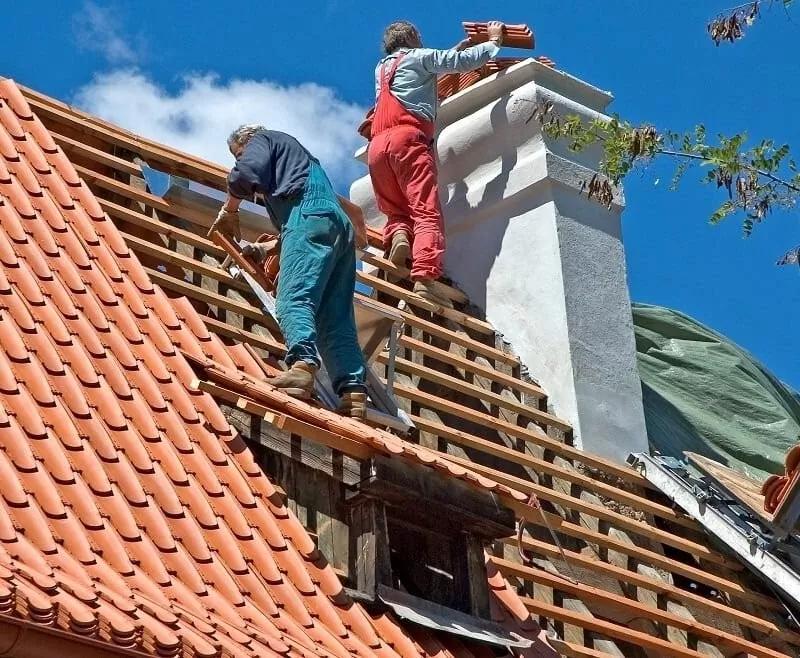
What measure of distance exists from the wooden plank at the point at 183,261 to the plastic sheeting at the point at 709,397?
3179mm

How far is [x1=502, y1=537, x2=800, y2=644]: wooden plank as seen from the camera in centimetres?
780

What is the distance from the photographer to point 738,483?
9.62 m

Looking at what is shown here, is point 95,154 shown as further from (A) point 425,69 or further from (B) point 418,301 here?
(A) point 425,69

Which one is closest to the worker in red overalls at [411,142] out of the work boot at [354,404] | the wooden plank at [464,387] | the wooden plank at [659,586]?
Answer: the wooden plank at [464,387]

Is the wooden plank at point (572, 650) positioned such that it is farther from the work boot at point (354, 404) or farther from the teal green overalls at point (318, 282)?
the teal green overalls at point (318, 282)

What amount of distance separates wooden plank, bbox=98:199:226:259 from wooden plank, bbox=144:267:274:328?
405 millimetres

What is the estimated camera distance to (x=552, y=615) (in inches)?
287

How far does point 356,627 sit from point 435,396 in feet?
9.86

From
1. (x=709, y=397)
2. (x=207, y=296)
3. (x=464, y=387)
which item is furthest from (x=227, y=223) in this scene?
(x=709, y=397)

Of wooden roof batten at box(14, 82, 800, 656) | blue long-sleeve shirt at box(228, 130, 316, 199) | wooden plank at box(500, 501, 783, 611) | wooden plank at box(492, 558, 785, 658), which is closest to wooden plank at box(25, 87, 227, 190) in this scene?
wooden roof batten at box(14, 82, 800, 656)

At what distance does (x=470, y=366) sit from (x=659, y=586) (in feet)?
5.39

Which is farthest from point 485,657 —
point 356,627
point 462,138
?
point 462,138

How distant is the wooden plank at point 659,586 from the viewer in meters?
7.80

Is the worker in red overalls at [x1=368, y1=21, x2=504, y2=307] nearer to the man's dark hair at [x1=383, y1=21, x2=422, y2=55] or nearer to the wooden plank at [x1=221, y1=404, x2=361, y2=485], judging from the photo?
the man's dark hair at [x1=383, y1=21, x2=422, y2=55]
